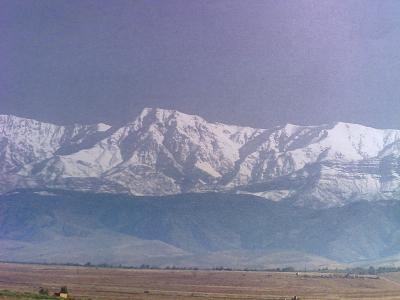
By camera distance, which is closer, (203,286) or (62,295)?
(62,295)

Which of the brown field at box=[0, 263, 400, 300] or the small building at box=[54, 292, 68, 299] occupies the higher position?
the brown field at box=[0, 263, 400, 300]

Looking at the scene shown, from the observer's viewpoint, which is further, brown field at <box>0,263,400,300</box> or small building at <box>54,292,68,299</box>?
brown field at <box>0,263,400,300</box>

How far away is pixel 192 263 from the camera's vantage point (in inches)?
7643

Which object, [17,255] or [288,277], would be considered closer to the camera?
[288,277]

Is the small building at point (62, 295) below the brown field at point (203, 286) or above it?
below

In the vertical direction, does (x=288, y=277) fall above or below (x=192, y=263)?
below

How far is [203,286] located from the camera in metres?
107

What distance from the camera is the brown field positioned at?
292ft

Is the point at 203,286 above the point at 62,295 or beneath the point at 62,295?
above

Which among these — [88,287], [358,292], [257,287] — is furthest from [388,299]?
[88,287]

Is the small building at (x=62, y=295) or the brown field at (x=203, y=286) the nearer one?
the small building at (x=62, y=295)

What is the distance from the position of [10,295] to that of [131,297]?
17913 mm

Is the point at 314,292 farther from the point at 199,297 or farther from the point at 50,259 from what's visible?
the point at 50,259

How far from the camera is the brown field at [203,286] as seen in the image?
88906mm
